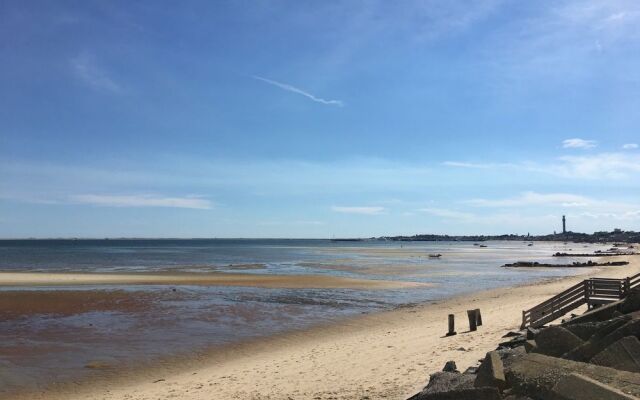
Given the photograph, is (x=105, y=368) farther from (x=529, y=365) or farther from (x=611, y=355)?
(x=611, y=355)

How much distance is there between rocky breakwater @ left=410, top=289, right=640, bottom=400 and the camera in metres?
5.49

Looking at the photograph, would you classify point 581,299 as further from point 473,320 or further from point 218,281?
point 218,281

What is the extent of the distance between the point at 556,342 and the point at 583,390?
3.50m

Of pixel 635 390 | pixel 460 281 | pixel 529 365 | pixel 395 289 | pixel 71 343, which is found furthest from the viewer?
pixel 460 281

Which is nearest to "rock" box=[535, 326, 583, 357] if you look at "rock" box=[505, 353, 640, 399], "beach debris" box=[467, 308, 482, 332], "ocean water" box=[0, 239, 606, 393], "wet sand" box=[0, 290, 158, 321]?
"rock" box=[505, 353, 640, 399]

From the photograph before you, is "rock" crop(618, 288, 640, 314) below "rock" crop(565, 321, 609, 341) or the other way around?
the other way around

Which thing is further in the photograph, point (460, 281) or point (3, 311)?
point (460, 281)

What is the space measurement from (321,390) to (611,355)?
5953 millimetres

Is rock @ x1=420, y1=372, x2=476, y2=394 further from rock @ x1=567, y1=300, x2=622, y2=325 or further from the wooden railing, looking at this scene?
the wooden railing

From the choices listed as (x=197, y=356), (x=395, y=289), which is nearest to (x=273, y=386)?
(x=197, y=356)

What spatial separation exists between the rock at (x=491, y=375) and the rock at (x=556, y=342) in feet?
6.31

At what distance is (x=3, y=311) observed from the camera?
2442 centimetres

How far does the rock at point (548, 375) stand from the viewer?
5767 millimetres

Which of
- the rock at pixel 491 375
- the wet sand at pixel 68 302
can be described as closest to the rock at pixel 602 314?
the rock at pixel 491 375
